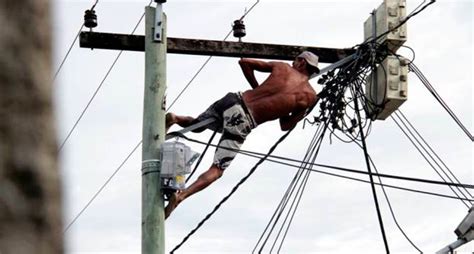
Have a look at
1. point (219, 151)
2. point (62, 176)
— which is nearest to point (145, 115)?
point (219, 151)

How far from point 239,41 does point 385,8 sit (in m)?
1.45

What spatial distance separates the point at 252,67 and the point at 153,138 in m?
1.36

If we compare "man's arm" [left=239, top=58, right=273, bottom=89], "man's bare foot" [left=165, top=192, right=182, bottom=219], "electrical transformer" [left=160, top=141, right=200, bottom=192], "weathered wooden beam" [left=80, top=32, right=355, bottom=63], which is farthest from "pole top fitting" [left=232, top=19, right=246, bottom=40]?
"man's bare foot" [left=165, top=192, right=182, bottom=219]

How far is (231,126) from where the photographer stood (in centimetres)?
985

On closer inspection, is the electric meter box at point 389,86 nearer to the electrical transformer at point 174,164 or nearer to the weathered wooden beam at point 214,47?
the weathered wooden beam at point 214,47

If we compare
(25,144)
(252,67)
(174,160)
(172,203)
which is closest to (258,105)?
(252,67)

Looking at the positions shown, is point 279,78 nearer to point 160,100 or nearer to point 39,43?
point 160,100

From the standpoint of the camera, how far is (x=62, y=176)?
6.14 feet

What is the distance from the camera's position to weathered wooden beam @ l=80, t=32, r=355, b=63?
33.3 ft

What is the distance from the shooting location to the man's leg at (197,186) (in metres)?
9.25

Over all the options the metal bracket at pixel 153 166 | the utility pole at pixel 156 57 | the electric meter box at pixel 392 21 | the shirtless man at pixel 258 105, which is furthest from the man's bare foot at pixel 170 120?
the electric meter box at pixel 392 21

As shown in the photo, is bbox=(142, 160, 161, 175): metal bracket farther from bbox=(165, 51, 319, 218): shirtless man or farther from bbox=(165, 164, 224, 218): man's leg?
bbox=(165, 51, 319, 218): shirtless man

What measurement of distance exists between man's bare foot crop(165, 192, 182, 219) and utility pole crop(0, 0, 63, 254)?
291 inches

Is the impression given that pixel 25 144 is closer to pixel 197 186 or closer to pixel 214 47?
pixel 197 186
